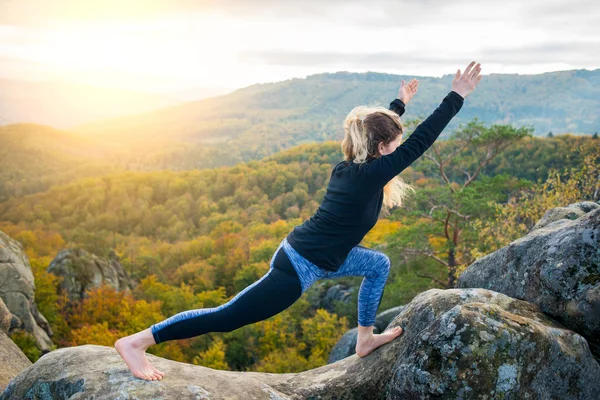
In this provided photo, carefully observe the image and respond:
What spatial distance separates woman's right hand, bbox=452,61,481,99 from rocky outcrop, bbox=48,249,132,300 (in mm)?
40160

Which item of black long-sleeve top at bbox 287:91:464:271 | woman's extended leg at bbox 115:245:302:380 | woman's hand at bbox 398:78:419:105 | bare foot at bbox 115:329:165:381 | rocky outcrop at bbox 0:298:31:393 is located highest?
woman's hand at bbox 398:78:419:105

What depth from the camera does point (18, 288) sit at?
20.6m

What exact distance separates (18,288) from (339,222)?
21.0 metres

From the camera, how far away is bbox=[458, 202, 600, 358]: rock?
4.74m

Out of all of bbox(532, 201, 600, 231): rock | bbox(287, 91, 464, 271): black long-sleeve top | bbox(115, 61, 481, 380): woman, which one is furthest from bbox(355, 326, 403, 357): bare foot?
bbox(532, 201, 600, 231): rock

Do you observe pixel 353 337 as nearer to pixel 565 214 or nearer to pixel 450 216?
pixel 450 216

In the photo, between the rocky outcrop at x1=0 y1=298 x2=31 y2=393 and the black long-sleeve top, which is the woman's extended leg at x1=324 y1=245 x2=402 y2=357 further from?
the rocky outcrop at x1=0 y1=298 x2=31 y2=393

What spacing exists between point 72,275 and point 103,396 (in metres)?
38.4

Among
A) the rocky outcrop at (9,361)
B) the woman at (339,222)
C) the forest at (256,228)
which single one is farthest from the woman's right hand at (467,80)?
the forest at (256,228)

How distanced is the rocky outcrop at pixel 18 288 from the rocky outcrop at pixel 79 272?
1708cm

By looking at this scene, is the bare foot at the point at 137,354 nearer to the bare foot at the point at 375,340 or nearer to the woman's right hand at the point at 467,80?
the bare foot at the point at 375,340

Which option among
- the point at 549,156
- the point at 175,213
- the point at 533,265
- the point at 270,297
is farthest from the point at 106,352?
the point at 175,213

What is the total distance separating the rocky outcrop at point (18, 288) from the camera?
20109 millimetres

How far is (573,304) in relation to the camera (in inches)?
191
